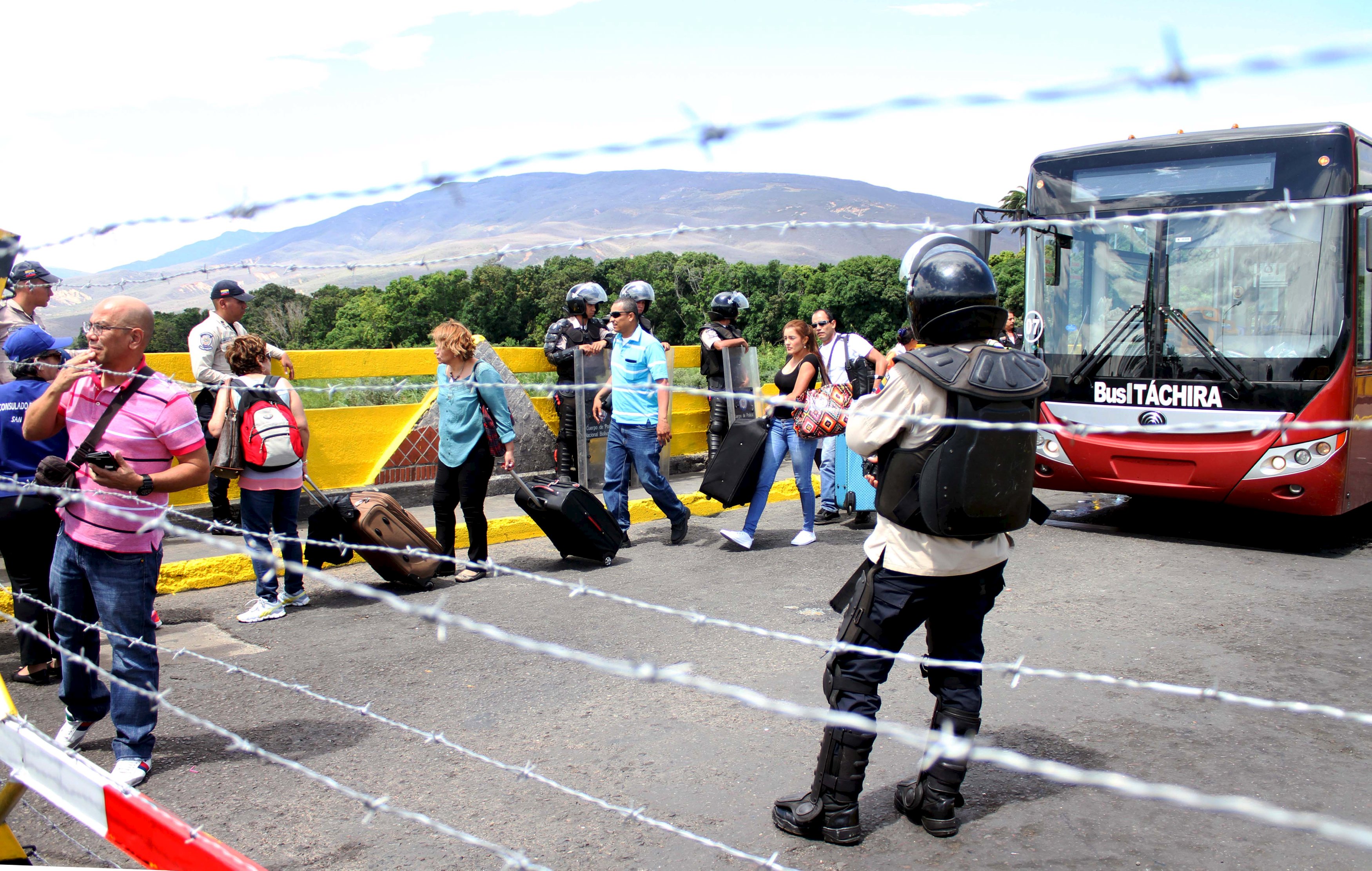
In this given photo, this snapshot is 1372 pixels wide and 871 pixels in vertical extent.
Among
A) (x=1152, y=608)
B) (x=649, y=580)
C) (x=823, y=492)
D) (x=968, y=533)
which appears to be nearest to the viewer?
(x=968, y=533)

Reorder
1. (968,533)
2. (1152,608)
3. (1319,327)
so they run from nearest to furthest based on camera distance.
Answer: (968,533) → (1152,608) → (1319,327)

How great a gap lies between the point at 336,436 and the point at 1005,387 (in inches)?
273

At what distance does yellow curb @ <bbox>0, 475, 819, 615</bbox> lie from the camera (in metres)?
6.20

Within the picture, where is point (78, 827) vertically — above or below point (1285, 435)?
below

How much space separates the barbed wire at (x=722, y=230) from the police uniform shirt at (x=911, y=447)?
0.47 meters

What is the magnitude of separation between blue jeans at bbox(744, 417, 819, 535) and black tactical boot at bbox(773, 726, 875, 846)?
411 centimetres

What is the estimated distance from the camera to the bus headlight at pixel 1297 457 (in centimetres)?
663

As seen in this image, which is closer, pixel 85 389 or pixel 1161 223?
pixel 85 389

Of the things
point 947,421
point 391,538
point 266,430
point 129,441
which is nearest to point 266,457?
point 266,430

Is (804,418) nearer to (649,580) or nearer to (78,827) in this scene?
(649,580)

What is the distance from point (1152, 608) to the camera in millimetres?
5598

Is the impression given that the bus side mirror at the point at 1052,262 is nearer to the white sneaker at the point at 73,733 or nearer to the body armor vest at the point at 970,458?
the body armor vest at the point at 970,458

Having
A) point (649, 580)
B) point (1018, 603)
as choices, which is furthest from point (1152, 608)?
point (649, 580)

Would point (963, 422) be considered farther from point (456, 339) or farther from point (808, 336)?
point (808, 336)
